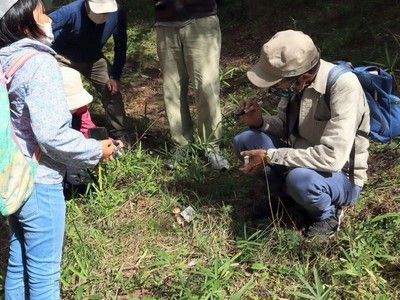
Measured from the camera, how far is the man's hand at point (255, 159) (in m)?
2.78

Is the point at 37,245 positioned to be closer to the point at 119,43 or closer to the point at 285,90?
the point at 285,90

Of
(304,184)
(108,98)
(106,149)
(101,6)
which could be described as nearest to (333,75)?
(304,184)

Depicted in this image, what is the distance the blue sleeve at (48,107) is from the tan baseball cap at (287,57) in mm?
1007

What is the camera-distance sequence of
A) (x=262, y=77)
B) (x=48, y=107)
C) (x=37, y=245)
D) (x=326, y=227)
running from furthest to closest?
(x=326, y=227) → (x=262, y=77) → (x=37, y=245) → (x=48, y=107)

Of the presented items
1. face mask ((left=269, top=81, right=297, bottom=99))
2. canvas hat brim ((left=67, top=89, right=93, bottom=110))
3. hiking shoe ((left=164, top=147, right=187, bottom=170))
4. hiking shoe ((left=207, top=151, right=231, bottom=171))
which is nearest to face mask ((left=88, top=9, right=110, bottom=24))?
canvas hat brim ((left=67, top=89, right=93, bottom=110))

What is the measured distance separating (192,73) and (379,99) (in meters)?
1.41

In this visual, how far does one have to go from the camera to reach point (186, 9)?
3.50 metres

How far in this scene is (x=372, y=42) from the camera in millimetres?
5406

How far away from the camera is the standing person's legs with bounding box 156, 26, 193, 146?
363cm

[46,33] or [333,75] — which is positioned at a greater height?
[46,33]

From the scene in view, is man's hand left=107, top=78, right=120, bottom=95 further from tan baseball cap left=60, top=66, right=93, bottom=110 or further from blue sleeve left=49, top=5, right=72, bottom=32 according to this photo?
tan baseball cap left=60, top=66, right=93, bottom=110

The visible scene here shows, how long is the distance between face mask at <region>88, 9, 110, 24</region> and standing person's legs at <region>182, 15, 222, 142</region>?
23.4 inches

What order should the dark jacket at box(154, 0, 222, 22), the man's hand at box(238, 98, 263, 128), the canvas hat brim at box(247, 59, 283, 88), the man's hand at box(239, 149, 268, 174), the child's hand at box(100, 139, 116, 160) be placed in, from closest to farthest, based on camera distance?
the child's hand at box(100, 139, 116, 160), the canvas hat brim at box(247, 59, 283, 88), the man's hand at box(239, 149, 268, 174), the man's hand at box(238, 98, 263, 128), the dark jacket at box(154, 0, 222, 22)

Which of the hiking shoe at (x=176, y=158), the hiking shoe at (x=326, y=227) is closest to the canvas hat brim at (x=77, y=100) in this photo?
the hiking shoe at (x=176, y=158)
